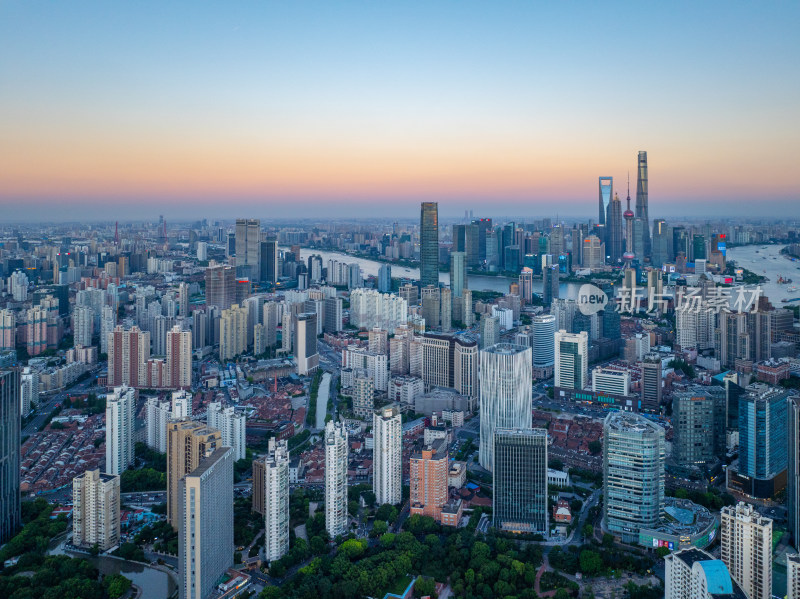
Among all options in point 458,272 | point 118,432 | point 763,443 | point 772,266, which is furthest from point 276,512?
point 772,266

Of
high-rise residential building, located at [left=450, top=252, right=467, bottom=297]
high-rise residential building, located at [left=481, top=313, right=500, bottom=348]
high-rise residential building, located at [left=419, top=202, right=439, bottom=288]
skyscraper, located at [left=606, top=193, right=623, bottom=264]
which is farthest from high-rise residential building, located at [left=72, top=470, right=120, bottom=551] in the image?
skyscraper, located at [left=606, top=193, right=623, bottom=264]

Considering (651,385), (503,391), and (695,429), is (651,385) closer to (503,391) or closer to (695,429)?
(695,429)

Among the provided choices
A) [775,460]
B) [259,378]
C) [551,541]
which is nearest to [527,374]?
[551,541]

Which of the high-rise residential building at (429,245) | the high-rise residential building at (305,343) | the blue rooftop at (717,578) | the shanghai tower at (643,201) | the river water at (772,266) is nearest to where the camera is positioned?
the blue rooftop at (717,578)

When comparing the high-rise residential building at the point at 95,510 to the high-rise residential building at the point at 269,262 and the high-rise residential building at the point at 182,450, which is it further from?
the high-rise residential building at the point at 269,262

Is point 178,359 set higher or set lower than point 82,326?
lower

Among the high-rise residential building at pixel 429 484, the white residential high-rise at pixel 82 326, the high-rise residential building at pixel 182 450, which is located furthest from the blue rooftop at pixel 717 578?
the white residential high-rise at pixel 82 326

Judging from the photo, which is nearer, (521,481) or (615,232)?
(521,481)

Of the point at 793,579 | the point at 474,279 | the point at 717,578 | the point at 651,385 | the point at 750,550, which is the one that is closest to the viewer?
the point at 717,578
